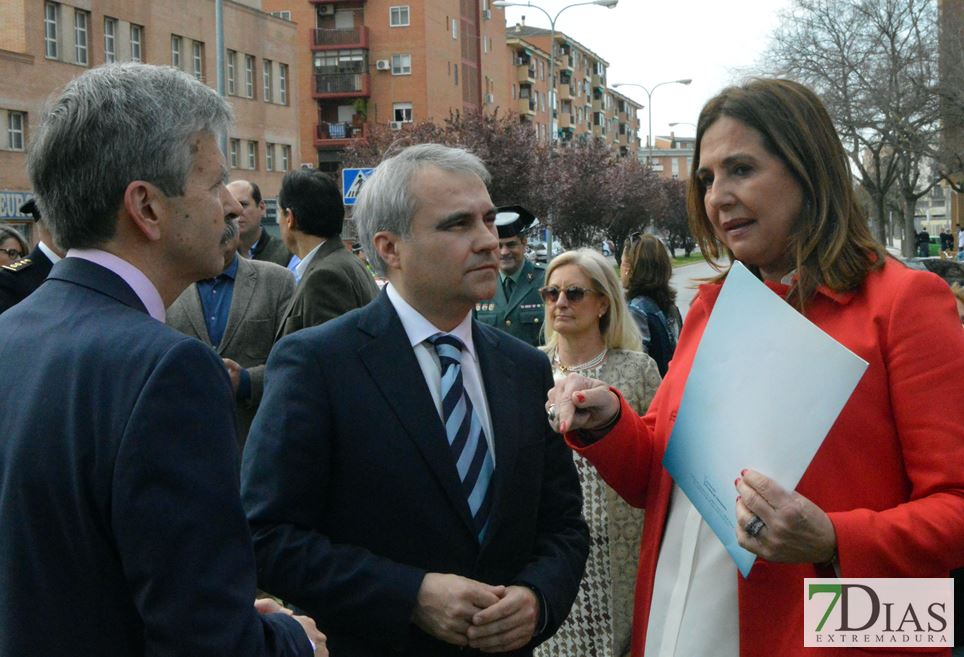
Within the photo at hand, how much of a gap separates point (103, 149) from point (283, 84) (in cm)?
5160

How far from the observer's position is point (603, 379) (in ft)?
17.3

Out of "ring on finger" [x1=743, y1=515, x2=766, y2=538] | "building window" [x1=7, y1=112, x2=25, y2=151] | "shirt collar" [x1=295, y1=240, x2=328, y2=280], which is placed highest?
"building window" [x1=7, y1=112, x2=25, y2=151]

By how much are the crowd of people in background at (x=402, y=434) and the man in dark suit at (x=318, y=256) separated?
2018 mm

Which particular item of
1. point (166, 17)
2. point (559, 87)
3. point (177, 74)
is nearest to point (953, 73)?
point (166, 17)

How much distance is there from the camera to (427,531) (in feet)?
9.43

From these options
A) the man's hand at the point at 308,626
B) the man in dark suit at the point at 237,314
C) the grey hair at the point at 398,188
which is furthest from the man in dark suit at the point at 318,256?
the man's hand at the point at 308,626

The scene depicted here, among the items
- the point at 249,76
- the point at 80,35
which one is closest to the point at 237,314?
the point at 80,35

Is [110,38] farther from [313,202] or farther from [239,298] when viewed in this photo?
[239,298]

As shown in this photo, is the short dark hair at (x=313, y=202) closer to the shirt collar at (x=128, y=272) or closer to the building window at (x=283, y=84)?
the shirt collar at (x=128, y=272)

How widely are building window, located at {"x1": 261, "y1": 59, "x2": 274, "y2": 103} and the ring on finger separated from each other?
49.7m

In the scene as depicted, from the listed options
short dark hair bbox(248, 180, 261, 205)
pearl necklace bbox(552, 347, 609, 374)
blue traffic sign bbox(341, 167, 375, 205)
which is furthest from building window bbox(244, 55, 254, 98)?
pearl necklace bbox(552, 347, 609, 374)

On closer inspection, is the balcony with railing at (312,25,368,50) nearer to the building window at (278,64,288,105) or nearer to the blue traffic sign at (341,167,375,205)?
the building window at (278,64,288,105)

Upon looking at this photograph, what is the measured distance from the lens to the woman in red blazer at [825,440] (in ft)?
7.68

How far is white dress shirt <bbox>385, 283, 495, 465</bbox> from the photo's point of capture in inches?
120
